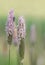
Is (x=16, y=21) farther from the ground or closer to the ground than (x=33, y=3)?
closer to the ground

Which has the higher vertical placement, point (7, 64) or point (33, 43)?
point (33, 43)

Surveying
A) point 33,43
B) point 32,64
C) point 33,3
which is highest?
point 33,3

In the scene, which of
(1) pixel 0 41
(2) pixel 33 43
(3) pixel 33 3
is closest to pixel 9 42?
(1) pixel 0 41

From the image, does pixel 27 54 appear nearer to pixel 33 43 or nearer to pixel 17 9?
pixel 33 43

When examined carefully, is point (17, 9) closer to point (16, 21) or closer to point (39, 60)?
point (16, 21)

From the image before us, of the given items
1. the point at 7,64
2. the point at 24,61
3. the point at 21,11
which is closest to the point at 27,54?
the point at 24,61

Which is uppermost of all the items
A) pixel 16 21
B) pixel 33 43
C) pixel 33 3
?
pixel 33 3
